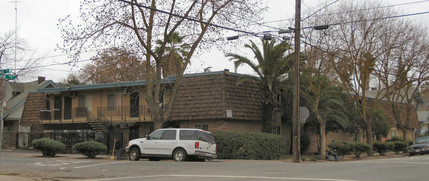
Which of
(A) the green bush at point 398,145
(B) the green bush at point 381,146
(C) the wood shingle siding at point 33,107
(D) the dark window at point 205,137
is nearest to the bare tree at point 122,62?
(D) the dark window at point 205,137

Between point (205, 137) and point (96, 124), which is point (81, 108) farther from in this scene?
point (205, 137)

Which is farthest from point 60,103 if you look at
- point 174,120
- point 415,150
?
point 415,150

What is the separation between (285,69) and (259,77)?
202 centimetres

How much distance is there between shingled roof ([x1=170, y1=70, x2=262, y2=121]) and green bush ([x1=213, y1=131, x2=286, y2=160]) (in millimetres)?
2590

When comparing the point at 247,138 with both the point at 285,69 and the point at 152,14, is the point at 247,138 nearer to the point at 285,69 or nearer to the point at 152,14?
the point at 285,69

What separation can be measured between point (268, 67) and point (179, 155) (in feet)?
31.6

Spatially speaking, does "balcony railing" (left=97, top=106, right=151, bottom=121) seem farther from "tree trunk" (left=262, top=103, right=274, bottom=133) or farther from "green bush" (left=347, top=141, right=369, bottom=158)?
"green bush" (left=347, top=141, right=369, bottom=158)

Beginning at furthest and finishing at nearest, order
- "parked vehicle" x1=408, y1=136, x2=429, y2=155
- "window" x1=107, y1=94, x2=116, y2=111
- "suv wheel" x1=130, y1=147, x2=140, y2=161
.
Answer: "window" x1=107, y1=94, x2=116, y2=111 → "parked vehicle" x1=408, y1=136, x2=429, y2=155 → "suv wheel" x1=130, y1=147, x2=140, y2=161

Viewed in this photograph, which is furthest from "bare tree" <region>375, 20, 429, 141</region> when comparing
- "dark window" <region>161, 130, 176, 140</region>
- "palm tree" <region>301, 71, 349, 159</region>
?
"dark window" <region>161, 130, 176, 140</region>

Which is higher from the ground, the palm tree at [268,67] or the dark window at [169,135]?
the palm tree at [268,67]

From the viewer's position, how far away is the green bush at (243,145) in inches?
1059

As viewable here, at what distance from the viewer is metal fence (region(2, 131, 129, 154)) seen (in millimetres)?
33469

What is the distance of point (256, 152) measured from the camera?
2716cm

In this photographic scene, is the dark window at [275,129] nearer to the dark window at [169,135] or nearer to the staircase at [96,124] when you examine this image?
the dark window at [169,135]
